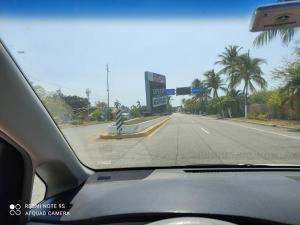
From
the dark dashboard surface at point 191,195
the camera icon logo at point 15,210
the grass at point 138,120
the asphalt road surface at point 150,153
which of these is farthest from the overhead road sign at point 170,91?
the camera icon logo at point 15,210

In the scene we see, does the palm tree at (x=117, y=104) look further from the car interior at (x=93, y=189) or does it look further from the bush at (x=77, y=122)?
the car interior at (x=93, y=189)

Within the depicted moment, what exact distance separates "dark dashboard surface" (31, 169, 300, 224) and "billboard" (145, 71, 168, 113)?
131 cm

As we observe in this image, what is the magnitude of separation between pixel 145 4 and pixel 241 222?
2095mm

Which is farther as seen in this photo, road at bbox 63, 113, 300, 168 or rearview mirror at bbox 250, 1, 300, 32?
road at bbox 63, 113, 300, 168

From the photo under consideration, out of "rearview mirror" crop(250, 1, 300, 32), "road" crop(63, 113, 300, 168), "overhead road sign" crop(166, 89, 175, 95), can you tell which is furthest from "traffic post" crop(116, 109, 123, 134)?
"rearview mirror" crop(250, 1, 300, 32)

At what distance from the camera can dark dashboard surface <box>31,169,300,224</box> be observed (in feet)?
11.5

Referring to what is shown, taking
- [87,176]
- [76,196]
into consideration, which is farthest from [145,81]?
[76,196]

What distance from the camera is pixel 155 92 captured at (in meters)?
5.80

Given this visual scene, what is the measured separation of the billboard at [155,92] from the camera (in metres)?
5.55

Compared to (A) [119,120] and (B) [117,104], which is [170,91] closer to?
(B) [117,104]

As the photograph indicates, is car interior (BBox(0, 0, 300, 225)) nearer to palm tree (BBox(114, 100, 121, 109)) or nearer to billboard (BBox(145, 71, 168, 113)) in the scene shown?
palm tree (BBox(114, 100, 121, 109))

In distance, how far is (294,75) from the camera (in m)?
32.5

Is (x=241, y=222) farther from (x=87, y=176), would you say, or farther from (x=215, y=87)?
(x=215, y=87)

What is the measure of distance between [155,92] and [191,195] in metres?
2.21
